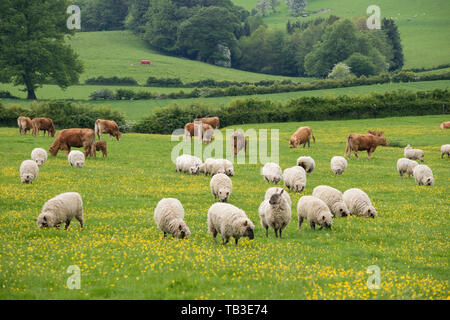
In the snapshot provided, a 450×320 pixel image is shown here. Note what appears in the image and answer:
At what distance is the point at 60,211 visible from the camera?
14352 millimetres

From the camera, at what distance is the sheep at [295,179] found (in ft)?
74.5

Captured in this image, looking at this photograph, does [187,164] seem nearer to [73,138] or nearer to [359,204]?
[73,138]

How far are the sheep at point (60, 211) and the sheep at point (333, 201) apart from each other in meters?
8.63

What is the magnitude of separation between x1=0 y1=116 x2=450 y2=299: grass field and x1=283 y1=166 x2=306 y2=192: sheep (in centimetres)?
46

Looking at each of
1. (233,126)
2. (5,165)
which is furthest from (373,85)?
(5,165)

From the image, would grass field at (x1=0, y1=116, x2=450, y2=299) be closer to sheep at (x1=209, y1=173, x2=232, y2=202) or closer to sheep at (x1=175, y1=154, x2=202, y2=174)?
sheep at (x1=209, y1=173, x2=232, y2=202)

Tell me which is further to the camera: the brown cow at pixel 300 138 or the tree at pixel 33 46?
the tree at pixel 33 46

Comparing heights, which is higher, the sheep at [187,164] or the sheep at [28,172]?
the sheep at [28,172]

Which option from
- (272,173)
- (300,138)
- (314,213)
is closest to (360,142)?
(300,138)

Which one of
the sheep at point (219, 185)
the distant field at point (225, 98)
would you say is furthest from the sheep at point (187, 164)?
the distant field at point (225, 98)

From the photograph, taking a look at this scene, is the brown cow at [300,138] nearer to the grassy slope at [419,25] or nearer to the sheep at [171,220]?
the sheep at [171,220]

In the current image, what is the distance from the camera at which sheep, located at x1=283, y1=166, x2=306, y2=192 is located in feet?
74.5
